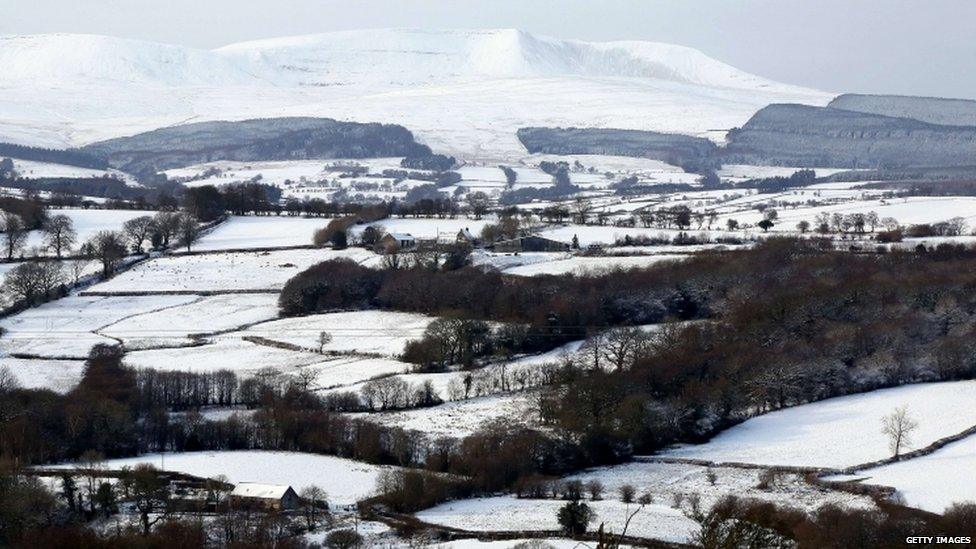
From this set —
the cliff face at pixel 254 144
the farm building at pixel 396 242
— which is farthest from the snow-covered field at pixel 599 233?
the cliff face at pixel 254 144

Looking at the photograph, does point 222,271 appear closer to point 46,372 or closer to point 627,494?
point 46,372

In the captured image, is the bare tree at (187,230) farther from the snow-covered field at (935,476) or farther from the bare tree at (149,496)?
the snow-covered field at (935,476)

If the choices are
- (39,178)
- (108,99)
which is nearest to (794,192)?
(39,178)

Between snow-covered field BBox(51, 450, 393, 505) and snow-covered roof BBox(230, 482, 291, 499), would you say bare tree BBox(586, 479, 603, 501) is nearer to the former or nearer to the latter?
snow-covered field BBox(51, 450, 393, 505)

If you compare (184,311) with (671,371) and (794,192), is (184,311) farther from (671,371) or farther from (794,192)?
(794,192)

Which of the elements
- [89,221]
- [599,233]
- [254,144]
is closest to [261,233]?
[89,221]

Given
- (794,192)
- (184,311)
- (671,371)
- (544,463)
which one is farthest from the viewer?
(794,192)
